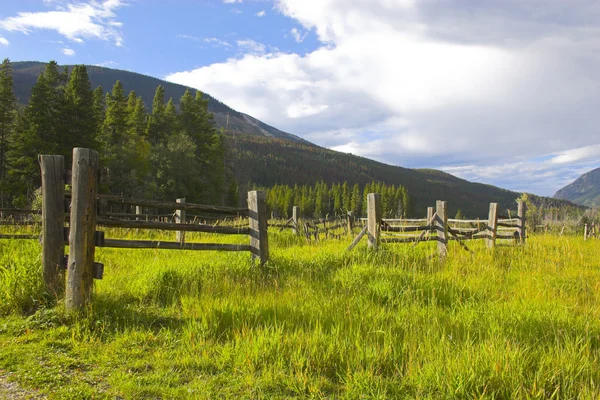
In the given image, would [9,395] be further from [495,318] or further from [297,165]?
[297,165]

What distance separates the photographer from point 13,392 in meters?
2.57

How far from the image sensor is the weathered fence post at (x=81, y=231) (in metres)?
3.94

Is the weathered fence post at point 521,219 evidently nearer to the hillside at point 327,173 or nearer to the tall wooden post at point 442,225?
the tall wooden post at point 442,225

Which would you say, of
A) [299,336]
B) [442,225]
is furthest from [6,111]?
[299,336]

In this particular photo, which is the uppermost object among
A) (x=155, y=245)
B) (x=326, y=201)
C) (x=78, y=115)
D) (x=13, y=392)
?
(x=78, y=115)

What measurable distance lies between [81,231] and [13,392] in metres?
1.84

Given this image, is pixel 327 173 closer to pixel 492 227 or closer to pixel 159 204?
pixel 492 227

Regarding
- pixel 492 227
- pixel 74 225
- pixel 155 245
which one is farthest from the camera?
pixel 492 227

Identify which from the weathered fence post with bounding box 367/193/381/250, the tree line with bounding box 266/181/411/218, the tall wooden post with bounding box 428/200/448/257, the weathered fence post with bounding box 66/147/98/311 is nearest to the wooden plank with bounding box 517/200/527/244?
the tall wooden post with bounding box 428/200/448/257

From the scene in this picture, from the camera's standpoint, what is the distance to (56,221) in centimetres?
430

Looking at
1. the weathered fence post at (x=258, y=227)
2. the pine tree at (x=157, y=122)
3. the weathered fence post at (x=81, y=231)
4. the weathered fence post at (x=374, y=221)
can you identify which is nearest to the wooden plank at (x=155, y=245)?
the weathered fence post at (x=258, y=227)

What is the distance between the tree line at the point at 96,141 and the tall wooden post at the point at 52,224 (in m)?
24.0

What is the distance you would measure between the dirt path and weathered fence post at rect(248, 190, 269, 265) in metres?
3.58

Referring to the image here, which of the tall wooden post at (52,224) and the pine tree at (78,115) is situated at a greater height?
the pine tree at (78,115)
